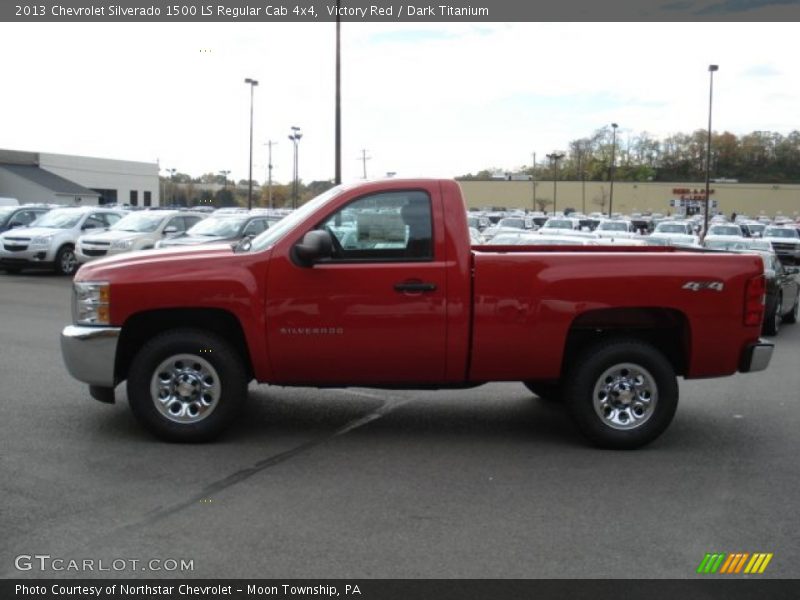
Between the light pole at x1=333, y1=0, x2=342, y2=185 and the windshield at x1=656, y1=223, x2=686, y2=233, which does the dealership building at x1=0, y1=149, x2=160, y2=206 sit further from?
the windshield at x1=656, y1=223, x2=686, y2=233

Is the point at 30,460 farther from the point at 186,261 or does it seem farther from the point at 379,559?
the point at 379,559

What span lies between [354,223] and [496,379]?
1.65 m

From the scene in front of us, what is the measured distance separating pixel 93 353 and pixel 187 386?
750 millimetres

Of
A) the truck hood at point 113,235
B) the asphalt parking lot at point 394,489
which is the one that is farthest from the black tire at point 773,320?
the truck hood at point 113,235

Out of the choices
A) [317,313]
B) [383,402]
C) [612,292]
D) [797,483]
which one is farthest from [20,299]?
[797,483]

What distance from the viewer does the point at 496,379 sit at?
23.0 feet

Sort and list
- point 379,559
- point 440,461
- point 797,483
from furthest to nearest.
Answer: point 440,461, point 797,483, point 379,559

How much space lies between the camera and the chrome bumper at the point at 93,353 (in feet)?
22.5

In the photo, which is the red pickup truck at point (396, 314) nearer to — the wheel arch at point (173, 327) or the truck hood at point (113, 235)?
the wheel arch at point (173, 327)

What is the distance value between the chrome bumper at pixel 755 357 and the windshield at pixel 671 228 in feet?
101

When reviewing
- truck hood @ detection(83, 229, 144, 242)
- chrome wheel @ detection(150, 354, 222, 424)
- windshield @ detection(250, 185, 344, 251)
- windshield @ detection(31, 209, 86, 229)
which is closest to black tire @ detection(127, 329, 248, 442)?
chrome wheel @ detection(150, 354, 222, 424)

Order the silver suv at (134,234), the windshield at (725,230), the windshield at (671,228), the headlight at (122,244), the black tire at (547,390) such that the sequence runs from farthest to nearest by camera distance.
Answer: the windshield at (671,228)
the windshield at (725,230)
the silver suv at (134,234)
the headlight at (122,244)
the black tire at (547,390)

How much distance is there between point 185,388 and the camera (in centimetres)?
697

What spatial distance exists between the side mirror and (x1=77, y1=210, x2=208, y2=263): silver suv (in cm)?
1576
